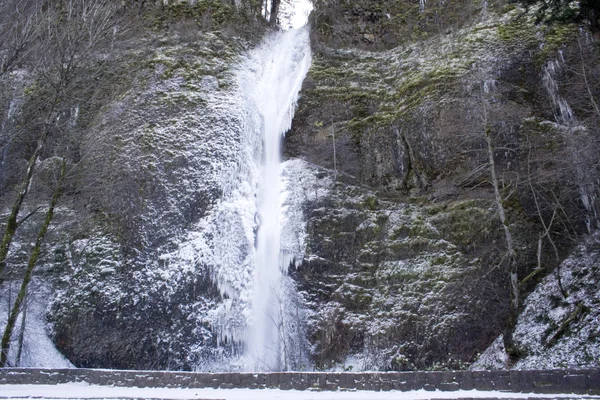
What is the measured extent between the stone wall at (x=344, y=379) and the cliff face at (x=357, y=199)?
12.2ft

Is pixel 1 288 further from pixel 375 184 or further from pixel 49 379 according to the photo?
pixel 375 184

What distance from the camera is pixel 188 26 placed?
933 inches

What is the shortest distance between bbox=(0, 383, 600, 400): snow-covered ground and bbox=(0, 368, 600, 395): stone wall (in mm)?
147

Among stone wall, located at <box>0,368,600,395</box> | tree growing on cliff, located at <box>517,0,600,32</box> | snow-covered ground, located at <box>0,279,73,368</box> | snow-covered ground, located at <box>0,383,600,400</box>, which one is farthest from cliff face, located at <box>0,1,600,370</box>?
snow-covered ground, located at <box>0,383,600,400</box>

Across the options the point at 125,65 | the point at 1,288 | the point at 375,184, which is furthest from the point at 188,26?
the point at 1,288

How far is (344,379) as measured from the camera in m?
7.33

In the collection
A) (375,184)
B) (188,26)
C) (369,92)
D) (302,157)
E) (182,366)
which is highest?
(188,26)

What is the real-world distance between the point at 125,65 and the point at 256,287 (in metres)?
12.8

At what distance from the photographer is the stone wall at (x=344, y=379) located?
6.78m

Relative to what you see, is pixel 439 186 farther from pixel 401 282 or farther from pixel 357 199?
pixel 401 282

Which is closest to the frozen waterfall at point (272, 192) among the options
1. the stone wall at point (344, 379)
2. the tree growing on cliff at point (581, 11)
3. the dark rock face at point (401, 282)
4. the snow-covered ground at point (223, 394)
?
the dark rock face at point (401, 282)

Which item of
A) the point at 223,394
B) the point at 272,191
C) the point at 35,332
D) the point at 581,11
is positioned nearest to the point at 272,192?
the point at 272,191

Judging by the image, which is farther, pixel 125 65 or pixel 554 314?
pixel 125 65

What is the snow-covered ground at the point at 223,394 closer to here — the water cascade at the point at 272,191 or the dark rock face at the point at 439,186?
the dark rock face at the point at 439,186
